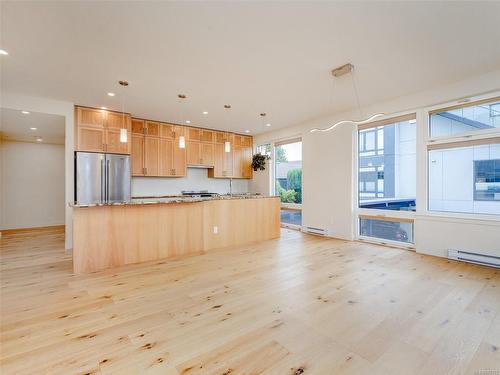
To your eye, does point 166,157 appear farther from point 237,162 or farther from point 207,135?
point 237,162

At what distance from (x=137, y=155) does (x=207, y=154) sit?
177 centimetres

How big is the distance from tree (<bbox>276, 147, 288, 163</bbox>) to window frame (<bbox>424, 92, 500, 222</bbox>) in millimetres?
3342

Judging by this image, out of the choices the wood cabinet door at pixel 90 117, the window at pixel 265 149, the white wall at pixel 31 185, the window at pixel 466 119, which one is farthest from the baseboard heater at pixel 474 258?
the white wall at pixel 31 185

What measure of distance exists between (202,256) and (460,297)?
3.31 meters

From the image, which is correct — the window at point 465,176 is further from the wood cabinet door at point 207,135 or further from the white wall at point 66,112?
the white wall at point 66,112

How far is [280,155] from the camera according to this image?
7.02 m

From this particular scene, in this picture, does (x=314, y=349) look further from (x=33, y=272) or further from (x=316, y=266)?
(x=33, y=272)

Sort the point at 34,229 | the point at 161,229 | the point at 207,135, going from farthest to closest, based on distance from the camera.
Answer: the point at 207,135 < the point at 34,229 < the point at 161,229

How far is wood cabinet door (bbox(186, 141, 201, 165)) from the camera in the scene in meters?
6.27

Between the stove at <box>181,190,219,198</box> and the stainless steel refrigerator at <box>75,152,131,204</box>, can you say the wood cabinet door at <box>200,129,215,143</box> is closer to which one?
the stove at <box>181,190,219,198</box>

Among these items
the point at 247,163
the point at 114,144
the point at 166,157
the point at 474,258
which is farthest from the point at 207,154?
the point at 474,258

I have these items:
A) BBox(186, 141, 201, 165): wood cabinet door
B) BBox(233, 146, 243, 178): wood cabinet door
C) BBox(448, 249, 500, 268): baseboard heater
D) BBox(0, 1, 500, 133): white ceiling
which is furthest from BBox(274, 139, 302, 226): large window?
BBox(448, 249, 500, 268): baseboard heater

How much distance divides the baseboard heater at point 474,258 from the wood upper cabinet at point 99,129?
20.1ft

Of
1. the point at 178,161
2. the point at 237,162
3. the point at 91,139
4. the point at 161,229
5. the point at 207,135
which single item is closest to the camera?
the point at 161,229
